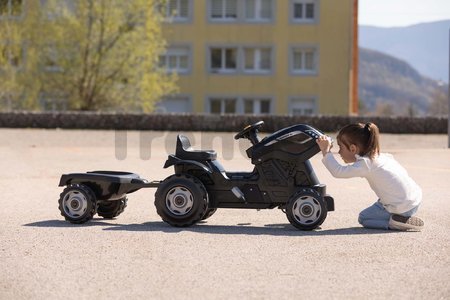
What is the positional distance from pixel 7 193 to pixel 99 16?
127 ft

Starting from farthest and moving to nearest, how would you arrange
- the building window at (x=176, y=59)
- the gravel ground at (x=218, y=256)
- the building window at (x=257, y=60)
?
the building window at (x=257, y=60)
the building window at (x=176, y=59)
the gravel ground at (x=218, y=256)

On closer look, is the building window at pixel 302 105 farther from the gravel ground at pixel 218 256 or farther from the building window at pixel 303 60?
the gravel ground at pixel 218 256

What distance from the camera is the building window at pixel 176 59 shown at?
6612 cm

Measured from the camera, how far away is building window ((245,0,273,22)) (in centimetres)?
6619

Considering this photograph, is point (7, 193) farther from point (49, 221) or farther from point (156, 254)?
point (156, 254)

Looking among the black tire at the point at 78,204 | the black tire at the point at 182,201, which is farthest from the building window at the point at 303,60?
the black tire at the point at 182,201

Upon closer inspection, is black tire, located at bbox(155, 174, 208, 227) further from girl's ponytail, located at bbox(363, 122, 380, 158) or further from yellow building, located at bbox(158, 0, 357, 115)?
yellow building, located at bbox(158, 0, 357, 115)

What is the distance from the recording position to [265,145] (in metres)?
10.7

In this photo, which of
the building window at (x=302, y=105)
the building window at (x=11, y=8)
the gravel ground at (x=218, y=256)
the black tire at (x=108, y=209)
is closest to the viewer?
the gravel ground at (x=218, y=256)

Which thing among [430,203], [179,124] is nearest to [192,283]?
[430,203]

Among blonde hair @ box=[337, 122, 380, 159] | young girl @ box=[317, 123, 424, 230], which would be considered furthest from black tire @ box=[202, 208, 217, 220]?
blonde hair @ box=[337, 122, 380, 159]

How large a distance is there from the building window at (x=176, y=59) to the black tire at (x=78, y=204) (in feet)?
181

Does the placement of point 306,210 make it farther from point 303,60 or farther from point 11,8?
point 303,60

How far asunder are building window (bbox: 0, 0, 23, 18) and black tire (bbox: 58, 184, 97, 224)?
48187mm
